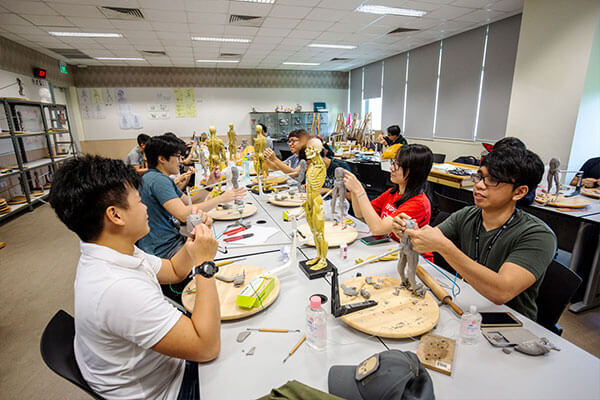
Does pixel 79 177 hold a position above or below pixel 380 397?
above

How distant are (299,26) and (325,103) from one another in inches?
239

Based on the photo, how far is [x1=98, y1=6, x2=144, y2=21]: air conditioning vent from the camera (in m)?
4.38

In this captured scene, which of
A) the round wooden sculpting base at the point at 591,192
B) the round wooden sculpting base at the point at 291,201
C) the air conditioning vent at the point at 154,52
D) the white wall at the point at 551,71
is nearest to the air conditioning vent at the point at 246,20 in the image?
the air conditioning vent at the point at 154,52

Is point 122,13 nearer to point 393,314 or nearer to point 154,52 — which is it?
point 154,52

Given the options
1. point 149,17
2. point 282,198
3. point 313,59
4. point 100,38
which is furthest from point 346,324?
point 313,59

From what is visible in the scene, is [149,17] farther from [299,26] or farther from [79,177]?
[79,177]

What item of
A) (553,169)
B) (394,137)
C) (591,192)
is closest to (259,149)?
(553,169)

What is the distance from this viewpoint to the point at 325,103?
1143cm

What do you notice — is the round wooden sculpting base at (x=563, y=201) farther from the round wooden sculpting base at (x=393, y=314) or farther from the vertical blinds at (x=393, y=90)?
the vertical blinds at (x=393, y=90)

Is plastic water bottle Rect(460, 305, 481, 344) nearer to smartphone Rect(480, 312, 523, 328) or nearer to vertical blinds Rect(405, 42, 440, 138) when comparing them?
smartphone Rect(480, 312, 523, 328)

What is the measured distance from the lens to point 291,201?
2.73 metres

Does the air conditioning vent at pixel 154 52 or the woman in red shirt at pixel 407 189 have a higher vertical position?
the air conditioning vent at pixel 154 52

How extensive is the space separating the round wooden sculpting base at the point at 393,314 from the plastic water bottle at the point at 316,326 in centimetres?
13

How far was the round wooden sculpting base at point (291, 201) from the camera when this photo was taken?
104 inches
